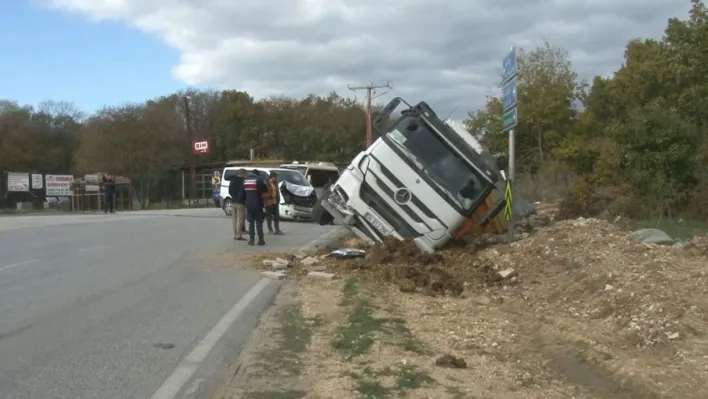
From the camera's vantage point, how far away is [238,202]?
708 inches

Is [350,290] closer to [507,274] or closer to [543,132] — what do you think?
[507,274]

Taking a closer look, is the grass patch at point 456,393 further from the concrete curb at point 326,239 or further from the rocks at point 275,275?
the concrete curb at point 326,239

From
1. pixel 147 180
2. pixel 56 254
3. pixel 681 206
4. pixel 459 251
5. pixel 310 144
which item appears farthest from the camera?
pixel 310 144

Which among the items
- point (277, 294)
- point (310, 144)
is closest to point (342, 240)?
point (277, 294)

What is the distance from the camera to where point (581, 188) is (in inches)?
792

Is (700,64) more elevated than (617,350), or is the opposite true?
(700,64)

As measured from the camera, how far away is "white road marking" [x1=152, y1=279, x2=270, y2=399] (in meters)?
5.94

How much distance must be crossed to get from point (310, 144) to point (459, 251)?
62585 mm

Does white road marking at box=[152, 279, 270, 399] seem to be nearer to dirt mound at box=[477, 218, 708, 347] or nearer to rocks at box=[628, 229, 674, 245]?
dirt mound at box=[477, 218, 708, 347]

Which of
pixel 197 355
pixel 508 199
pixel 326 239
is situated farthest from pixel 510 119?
pixel 197 355

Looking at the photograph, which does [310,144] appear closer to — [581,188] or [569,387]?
[581,188]

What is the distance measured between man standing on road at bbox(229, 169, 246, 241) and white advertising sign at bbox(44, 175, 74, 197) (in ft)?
110

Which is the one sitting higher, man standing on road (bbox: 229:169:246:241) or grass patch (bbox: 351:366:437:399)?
man standing on road (bbox: 229:169:246:241)

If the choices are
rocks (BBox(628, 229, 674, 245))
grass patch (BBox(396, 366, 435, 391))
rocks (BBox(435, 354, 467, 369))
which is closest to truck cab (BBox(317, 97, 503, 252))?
rocks (BBox(628, 229, 674, 245))
